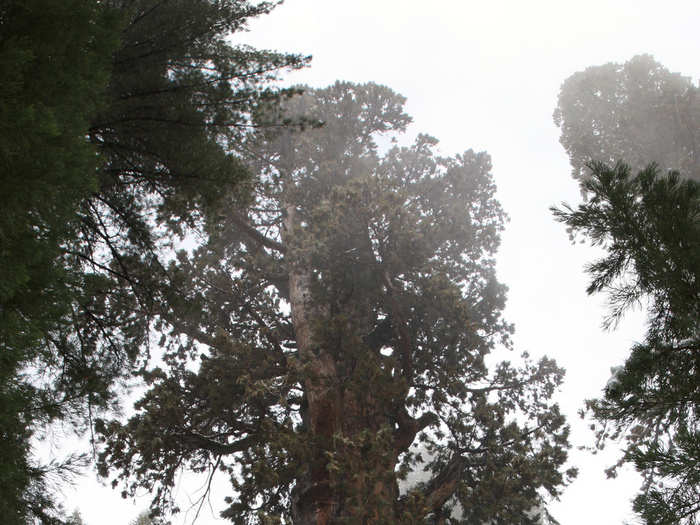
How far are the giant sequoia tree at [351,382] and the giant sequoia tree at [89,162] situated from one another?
178 cm

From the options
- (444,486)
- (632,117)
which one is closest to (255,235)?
(444,486)

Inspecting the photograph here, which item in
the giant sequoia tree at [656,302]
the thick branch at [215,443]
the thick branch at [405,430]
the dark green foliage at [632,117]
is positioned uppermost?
the dark green foliage at [632,117]

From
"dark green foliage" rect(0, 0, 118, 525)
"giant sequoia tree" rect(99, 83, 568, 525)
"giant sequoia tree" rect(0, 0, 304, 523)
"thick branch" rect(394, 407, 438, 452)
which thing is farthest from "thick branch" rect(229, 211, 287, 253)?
"dark green foliage" rect(0, 0, 118, 525)

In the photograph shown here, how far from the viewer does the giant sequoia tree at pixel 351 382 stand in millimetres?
8797

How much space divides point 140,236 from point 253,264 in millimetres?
5831

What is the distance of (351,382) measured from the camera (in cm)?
917

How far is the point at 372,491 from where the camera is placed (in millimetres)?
7734

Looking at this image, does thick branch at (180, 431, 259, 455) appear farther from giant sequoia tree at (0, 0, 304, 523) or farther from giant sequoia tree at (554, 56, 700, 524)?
giant sequoia tree at (554, 56, 700, 524)

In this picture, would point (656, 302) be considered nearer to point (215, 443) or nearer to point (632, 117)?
point (215, 443)

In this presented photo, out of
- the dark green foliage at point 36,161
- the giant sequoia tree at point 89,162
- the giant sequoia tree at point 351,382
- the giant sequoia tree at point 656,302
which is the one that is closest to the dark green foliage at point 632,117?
the giant sequoia tree at point 351,382

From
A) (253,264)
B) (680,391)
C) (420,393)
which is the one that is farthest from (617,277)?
(253,264)

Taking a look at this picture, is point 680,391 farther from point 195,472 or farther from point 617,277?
point 195,472

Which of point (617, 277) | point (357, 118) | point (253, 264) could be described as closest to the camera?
point (617, 277)

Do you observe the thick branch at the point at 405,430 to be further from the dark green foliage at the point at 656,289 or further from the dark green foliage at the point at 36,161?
the dark green foliage at the point at 36,161
